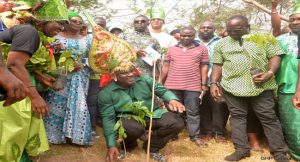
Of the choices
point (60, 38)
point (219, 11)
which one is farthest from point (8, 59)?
point (219, 11)

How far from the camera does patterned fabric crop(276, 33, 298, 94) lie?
4414mm

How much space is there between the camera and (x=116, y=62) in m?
3.88

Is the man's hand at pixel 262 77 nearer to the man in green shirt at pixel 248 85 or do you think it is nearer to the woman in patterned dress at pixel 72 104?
the man in green shirt at pixel 248 85

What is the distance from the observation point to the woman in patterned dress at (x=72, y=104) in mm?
4234

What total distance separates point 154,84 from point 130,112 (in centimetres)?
49

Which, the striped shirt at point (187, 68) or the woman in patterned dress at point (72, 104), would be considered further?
the striped shirt at point (187, 68)

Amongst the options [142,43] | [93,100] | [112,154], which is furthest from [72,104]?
[142,43]

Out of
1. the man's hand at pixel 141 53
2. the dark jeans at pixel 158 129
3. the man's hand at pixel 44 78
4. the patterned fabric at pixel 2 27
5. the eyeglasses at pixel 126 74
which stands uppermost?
the patterned fabric at pixel 2 27

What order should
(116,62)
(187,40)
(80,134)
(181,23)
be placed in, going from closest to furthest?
(116,62) < (80,134) < (187,40) < (181,23)

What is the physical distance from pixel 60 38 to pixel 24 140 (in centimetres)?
173

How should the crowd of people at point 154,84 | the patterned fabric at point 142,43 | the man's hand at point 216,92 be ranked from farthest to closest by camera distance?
the patterned fabric at point 142,43, the man's hand at point 216,92, the crowd of people at point 154,84

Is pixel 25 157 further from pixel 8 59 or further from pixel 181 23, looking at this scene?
pixel 181 23

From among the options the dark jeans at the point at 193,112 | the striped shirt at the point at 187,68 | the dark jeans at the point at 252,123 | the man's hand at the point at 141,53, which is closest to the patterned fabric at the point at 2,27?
the man's hand at the point at 141,53

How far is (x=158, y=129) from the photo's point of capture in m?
4.14
